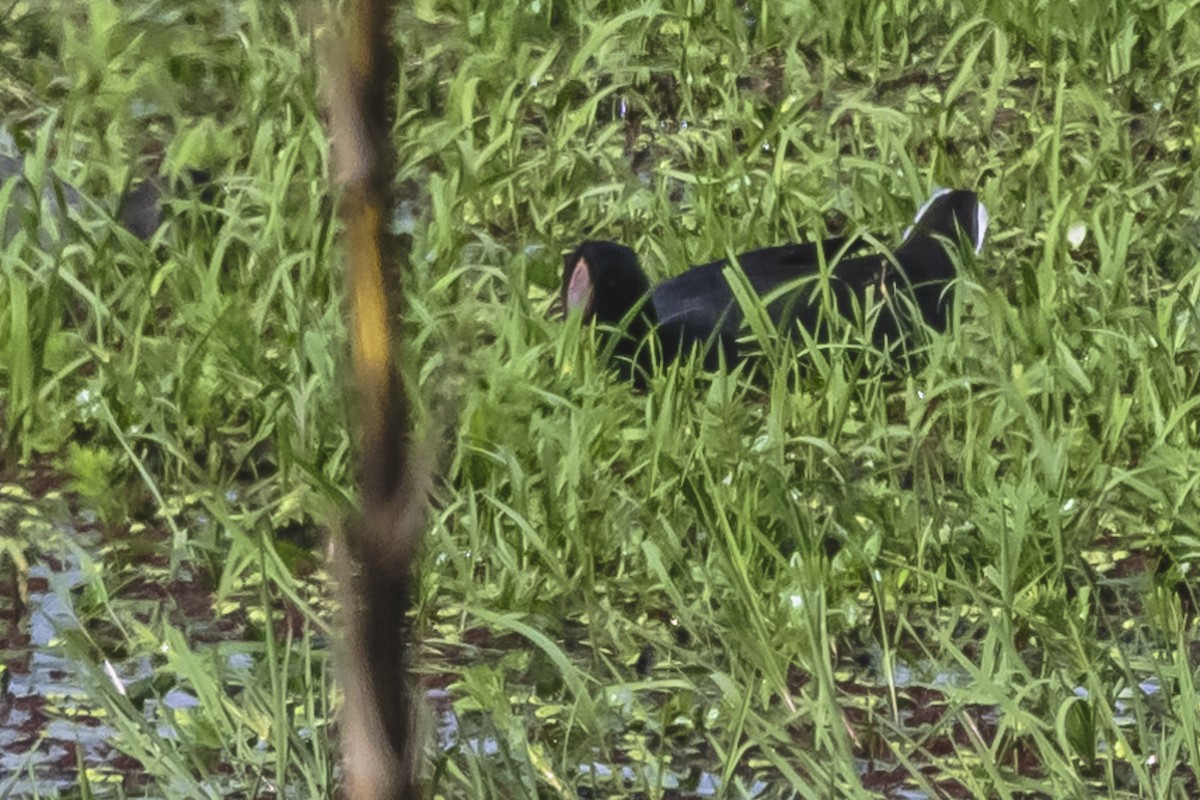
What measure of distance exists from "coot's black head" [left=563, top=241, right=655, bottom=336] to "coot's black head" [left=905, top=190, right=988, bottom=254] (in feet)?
1.61

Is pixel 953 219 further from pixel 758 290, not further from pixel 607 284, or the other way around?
pixel 607 284

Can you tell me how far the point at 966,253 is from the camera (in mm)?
3426

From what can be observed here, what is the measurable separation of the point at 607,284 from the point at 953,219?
25.2 inches

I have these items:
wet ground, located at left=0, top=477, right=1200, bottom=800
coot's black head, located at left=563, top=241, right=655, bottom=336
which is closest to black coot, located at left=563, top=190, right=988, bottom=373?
coot's black head, located at left=563, top=241, right=655, bottom=336

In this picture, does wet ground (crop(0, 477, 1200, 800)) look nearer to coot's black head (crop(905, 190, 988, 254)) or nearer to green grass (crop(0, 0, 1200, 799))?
green grass (crop(0, 0, 1200, 799))

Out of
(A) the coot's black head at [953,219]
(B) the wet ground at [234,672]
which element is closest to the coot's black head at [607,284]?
(A) the coot's black head at [953,219]

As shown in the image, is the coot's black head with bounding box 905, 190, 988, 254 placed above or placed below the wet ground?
above

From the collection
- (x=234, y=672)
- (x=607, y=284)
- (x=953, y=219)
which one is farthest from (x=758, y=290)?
(x=234, y=672)

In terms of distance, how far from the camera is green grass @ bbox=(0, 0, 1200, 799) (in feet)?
7.49

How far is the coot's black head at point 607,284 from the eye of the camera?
3393mm

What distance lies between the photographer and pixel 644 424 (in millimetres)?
3096

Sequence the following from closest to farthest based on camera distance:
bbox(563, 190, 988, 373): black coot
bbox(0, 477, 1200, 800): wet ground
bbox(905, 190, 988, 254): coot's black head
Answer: bbox(0, 477, 1200, 800): wet ground, bbox(563, 190, 988, 373): black coot, bbox(905, 190, 988, 254): coot's black head

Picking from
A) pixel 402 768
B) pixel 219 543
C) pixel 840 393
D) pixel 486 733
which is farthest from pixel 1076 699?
pixel 402 768

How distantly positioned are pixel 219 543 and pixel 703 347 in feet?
2.94
